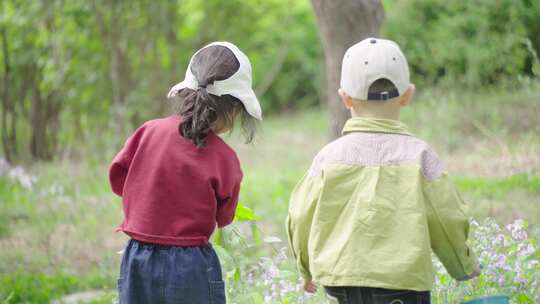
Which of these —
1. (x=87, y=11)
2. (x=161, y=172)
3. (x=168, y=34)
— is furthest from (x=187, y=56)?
(x=161, y=172)

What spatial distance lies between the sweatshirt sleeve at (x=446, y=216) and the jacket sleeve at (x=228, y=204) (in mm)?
635

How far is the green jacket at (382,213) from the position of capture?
2340mm

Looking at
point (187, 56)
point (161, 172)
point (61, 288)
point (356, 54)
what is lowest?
point (61, 288)

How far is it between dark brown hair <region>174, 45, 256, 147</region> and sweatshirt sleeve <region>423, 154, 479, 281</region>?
65 cm

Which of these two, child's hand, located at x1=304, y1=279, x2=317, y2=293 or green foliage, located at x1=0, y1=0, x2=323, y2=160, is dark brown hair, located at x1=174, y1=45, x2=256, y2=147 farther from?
green foliage, located at x1=0, y1=0, x2=323, y2=160

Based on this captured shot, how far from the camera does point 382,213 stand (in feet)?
7.77

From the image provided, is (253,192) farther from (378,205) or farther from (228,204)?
(378,205)

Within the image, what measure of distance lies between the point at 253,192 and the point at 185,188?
4282mm

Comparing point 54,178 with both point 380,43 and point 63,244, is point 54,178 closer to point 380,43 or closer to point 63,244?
point 63,244

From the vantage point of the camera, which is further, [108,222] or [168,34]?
[168,34]

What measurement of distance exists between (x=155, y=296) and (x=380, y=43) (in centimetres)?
112

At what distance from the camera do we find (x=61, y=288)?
15.2 feet

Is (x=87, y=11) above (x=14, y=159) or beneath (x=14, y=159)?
above

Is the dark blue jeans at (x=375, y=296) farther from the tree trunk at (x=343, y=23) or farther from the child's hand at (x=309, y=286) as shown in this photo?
the tree trunk at (x=343, y=23)
